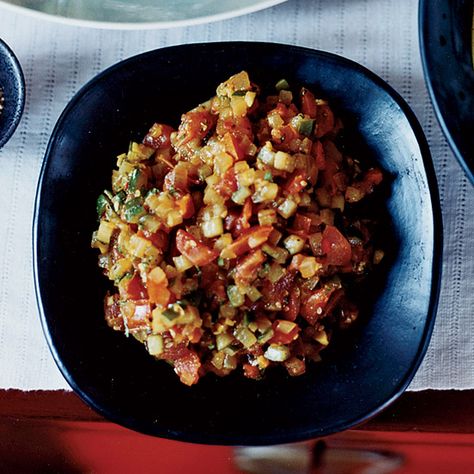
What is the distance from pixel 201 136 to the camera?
158 centimetres

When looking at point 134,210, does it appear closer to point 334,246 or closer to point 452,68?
point 334,246

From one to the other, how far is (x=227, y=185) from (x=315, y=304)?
0.27 meters

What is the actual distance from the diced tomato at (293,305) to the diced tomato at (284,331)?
0.06 ft

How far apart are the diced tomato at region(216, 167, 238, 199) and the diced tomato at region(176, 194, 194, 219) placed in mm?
55

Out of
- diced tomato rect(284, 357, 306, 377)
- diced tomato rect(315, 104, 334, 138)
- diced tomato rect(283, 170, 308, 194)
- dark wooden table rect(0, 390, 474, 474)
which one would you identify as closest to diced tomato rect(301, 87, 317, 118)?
diced tomato rect(315, 104, 334, 138)

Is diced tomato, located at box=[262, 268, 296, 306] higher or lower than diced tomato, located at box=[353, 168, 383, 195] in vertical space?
lower

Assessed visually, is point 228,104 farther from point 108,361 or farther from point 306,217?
point 108,361

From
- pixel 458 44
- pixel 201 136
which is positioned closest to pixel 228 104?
pixel 201 136

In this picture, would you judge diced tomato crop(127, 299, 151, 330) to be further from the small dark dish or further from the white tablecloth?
the small dark dish

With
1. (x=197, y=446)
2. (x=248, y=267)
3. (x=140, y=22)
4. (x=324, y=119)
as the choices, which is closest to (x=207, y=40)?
(x=140, y=22)

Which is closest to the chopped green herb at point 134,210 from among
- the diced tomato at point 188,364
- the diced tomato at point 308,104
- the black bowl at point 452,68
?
the diced tomato at point 188,364

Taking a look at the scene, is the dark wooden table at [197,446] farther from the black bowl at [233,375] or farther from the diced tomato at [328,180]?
the diced tomato at [328,180]

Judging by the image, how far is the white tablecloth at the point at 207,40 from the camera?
5.58 feet

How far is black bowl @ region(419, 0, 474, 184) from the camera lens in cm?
145
